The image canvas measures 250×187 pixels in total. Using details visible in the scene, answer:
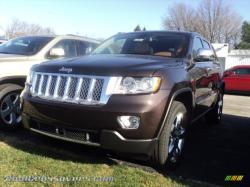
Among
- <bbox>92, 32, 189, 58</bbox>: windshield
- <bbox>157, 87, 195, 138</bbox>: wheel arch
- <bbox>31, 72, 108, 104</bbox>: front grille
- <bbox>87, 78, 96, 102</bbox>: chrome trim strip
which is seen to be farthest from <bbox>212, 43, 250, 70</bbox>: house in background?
<bbox>87, 78, 96, 102</bbox>: chrome trim strip

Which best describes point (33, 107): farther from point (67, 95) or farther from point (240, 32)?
point (240, 32)

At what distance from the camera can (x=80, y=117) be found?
401 centimetres

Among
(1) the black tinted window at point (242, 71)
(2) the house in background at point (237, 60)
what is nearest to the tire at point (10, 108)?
(1) the black tinted window at point (242, 71)

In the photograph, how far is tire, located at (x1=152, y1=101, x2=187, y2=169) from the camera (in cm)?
421

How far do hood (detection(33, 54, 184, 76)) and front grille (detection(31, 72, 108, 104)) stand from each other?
0.07 metres

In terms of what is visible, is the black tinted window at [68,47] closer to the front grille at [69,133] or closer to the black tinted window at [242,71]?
the front grille at [69,133]

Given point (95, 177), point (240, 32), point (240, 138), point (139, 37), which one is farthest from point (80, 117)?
point (240, 32)

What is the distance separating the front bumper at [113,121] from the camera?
3.89 metres

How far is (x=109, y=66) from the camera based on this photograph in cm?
416

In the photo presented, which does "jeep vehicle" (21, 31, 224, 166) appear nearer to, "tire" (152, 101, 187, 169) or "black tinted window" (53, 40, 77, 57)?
"tire" (152, 101, 187, 169)

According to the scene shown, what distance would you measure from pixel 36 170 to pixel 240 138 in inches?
151

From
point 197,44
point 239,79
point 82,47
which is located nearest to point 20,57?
point 82,47

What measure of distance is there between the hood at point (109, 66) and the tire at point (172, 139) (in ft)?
1.79

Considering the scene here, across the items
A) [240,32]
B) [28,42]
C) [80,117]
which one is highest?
[28,42]
